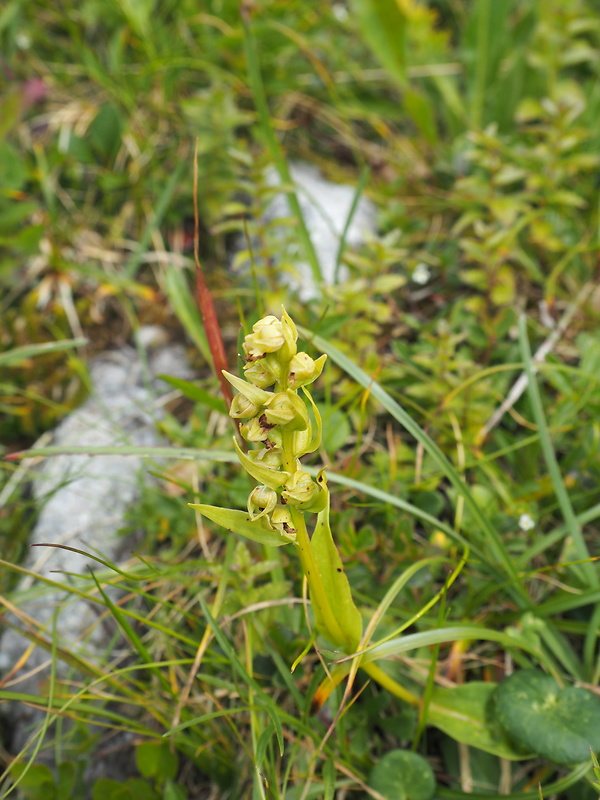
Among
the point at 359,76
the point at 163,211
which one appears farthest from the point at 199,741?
the point at 359,76

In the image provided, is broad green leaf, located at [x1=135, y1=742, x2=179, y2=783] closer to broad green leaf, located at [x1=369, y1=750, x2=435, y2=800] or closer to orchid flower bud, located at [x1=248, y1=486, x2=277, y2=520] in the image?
broad green leaf, located at [x1=369, y1=750, x2=435, y2=800]

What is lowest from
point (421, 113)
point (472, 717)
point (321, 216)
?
point (472, 717)

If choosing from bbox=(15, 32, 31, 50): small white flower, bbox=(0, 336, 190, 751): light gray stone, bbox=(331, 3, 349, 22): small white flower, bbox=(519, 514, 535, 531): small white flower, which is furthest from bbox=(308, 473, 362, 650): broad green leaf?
bbox=(15, 32, 31, 50): small white flower

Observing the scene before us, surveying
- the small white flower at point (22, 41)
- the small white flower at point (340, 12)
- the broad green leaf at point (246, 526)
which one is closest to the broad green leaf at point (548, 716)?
the broad green leaf at point (246, 526)

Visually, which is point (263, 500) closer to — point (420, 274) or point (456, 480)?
point (456, 480)

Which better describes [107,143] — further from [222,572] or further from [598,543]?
[598,543]

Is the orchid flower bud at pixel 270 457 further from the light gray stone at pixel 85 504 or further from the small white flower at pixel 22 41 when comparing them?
the small white flower at pixel 22 41

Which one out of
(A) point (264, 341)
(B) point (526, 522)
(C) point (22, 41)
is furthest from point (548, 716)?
(C) point (22, 41)
